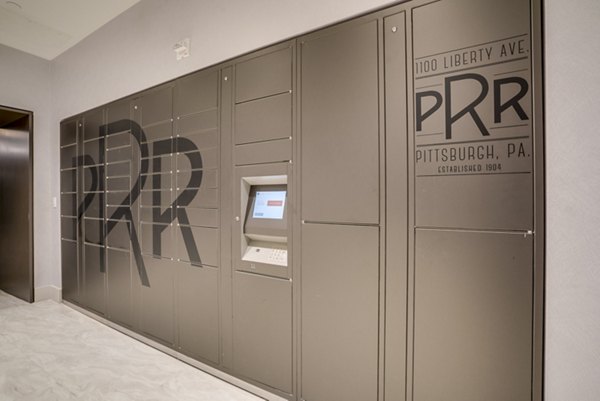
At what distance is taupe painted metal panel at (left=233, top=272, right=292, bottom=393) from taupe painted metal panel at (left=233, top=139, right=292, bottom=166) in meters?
0.78

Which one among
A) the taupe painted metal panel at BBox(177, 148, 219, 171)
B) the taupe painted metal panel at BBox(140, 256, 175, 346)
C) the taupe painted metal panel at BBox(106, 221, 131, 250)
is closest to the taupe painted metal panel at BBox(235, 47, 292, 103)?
the taupe painted metal panel at BBox(177, 148, 219, 171)

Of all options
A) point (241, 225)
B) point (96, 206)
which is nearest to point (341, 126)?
point (241, 225)

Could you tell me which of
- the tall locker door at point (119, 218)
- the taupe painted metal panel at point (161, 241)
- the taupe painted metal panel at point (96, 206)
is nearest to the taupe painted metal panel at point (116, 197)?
the tall locker door at point (119, 218)

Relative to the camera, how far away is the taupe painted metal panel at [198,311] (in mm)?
2207

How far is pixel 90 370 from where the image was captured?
2.29 metres

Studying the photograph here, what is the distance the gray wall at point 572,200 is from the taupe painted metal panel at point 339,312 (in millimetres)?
743

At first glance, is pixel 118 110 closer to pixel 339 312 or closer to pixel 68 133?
pixel 68 133

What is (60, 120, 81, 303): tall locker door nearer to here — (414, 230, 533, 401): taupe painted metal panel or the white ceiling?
the white ceiling

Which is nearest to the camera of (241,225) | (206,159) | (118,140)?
(241,225)

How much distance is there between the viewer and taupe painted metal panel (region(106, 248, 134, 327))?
9.43 feet

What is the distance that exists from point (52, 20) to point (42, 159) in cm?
185

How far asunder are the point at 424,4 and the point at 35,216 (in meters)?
5.00

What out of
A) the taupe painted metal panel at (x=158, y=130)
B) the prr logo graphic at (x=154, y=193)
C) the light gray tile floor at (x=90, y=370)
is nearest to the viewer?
the light gray tile floor at (x=90, y=370)

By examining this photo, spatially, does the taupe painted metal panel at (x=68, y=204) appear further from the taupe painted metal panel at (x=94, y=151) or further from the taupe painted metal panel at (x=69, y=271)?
the taupe painted metal panel at (x=94, y=151)
